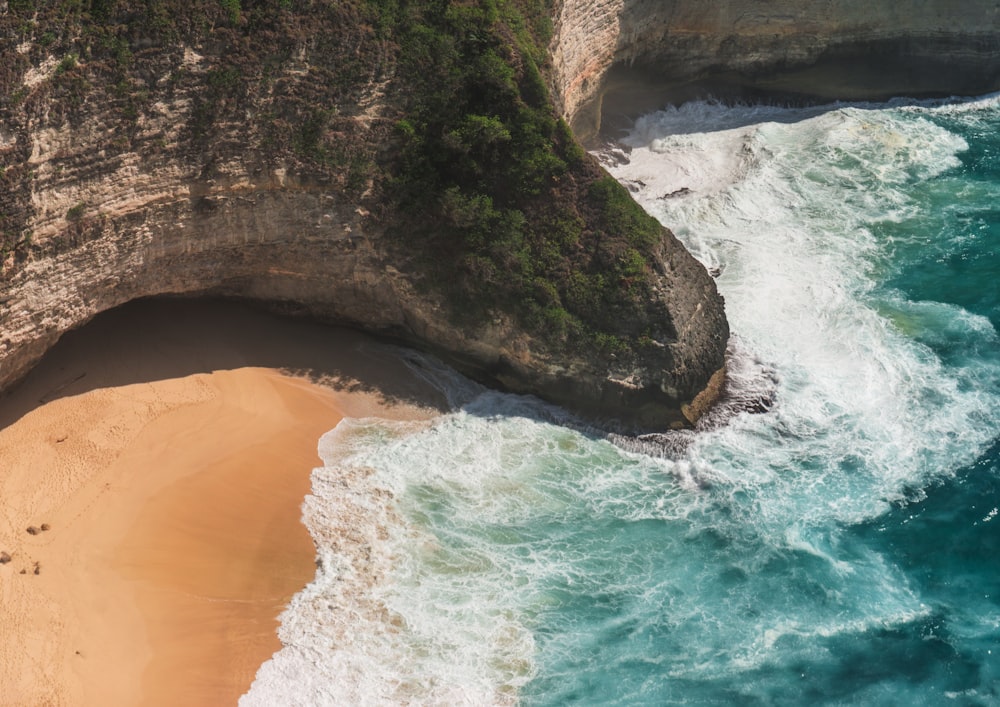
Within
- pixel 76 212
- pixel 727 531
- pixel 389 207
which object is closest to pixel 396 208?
pixel 389 207

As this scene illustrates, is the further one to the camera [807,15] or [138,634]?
[807,15]

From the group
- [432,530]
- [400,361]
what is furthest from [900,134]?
[432,530]

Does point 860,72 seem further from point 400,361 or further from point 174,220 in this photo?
point 174,220

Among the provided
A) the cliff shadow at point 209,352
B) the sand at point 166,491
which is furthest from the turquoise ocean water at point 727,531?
the cliff shadow at point 209,352

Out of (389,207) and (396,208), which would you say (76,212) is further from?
(396,208)

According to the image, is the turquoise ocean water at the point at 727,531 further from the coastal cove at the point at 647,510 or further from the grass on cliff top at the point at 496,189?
the grass on cliff top at the point at 496,189

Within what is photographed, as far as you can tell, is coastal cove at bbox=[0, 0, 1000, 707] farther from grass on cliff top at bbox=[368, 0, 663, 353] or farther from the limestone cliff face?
the limestone cliff face

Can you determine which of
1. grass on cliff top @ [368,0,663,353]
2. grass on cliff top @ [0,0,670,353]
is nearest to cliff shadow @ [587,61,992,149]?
grass on cliff top @ [0,0,670,353]
